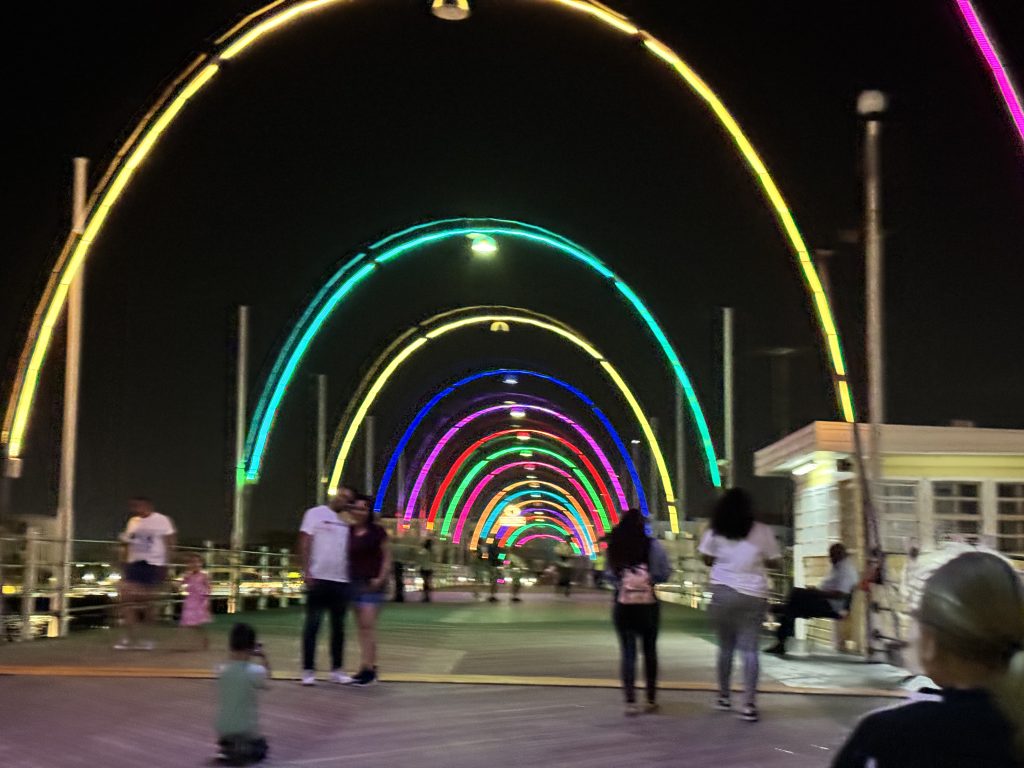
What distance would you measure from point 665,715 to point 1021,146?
8.01 metres

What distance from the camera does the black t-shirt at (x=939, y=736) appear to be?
206 centimetres

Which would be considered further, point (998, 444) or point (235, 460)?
point (235, 460)

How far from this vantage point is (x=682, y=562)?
33844mm

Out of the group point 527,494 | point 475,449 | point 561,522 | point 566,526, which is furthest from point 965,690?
point 561,522

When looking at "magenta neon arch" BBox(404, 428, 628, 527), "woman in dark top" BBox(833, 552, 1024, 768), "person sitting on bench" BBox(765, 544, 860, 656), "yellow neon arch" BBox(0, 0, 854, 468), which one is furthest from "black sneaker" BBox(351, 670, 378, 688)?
"magenta neon arch" BBox(404, 428, 628, 527)

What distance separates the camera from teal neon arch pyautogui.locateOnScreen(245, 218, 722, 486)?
29203 mm

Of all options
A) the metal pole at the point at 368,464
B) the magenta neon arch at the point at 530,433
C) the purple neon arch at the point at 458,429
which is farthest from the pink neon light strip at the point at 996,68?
the magenta neon arch at the point at 530,433

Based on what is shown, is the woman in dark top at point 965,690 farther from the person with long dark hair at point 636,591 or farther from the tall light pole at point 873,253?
the tall light pole at point 873,253

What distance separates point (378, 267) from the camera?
102ft

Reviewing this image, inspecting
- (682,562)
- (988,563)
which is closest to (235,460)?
(682,562)

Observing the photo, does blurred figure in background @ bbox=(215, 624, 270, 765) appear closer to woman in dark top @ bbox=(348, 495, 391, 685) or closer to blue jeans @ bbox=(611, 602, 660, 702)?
blue jeans @ bbox=(611, 602, 660, 702)

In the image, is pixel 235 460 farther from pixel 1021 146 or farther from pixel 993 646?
pixel 993 646

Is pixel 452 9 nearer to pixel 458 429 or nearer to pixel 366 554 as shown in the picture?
pixel 366 554

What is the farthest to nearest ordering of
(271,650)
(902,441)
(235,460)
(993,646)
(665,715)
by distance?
(235,460), (902,441), (271,650), (665,715), (993,646)
